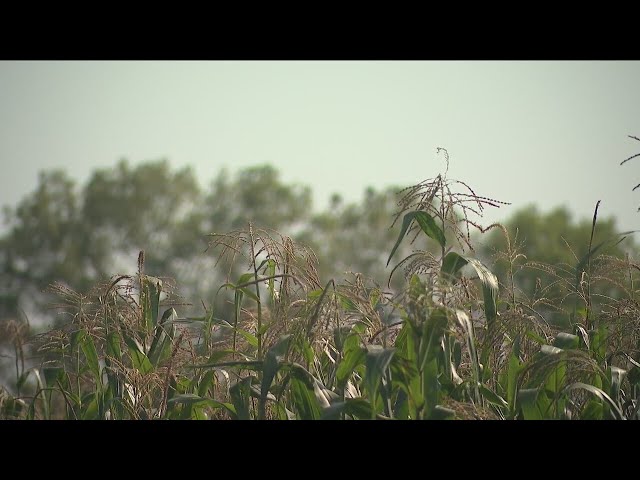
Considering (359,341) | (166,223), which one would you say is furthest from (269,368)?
(166,223)

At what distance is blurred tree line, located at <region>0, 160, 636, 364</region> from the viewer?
46.4 m

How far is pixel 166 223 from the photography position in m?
50.1

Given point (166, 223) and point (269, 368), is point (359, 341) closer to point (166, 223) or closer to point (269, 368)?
point (269, 368)

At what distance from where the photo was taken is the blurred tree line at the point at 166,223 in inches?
1828

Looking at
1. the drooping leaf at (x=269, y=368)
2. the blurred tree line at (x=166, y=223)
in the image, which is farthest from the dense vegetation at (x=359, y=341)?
the blurred tree line at (x=166, y=223)

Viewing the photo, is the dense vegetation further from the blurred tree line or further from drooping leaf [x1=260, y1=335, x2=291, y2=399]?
the blurred tree line

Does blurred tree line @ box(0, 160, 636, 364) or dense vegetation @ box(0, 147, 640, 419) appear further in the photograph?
blurred tree line @ box(0, 160, 636, 364)

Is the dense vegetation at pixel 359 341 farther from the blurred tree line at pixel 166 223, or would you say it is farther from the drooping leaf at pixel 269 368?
the blurred tree line at pixel 166 223

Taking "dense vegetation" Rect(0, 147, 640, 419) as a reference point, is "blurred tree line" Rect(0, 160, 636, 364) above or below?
above

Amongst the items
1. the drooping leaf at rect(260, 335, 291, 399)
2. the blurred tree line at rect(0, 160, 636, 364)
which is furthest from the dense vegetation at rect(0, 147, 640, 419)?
the blurred tree line at rect(0, 160, 636, 364)
